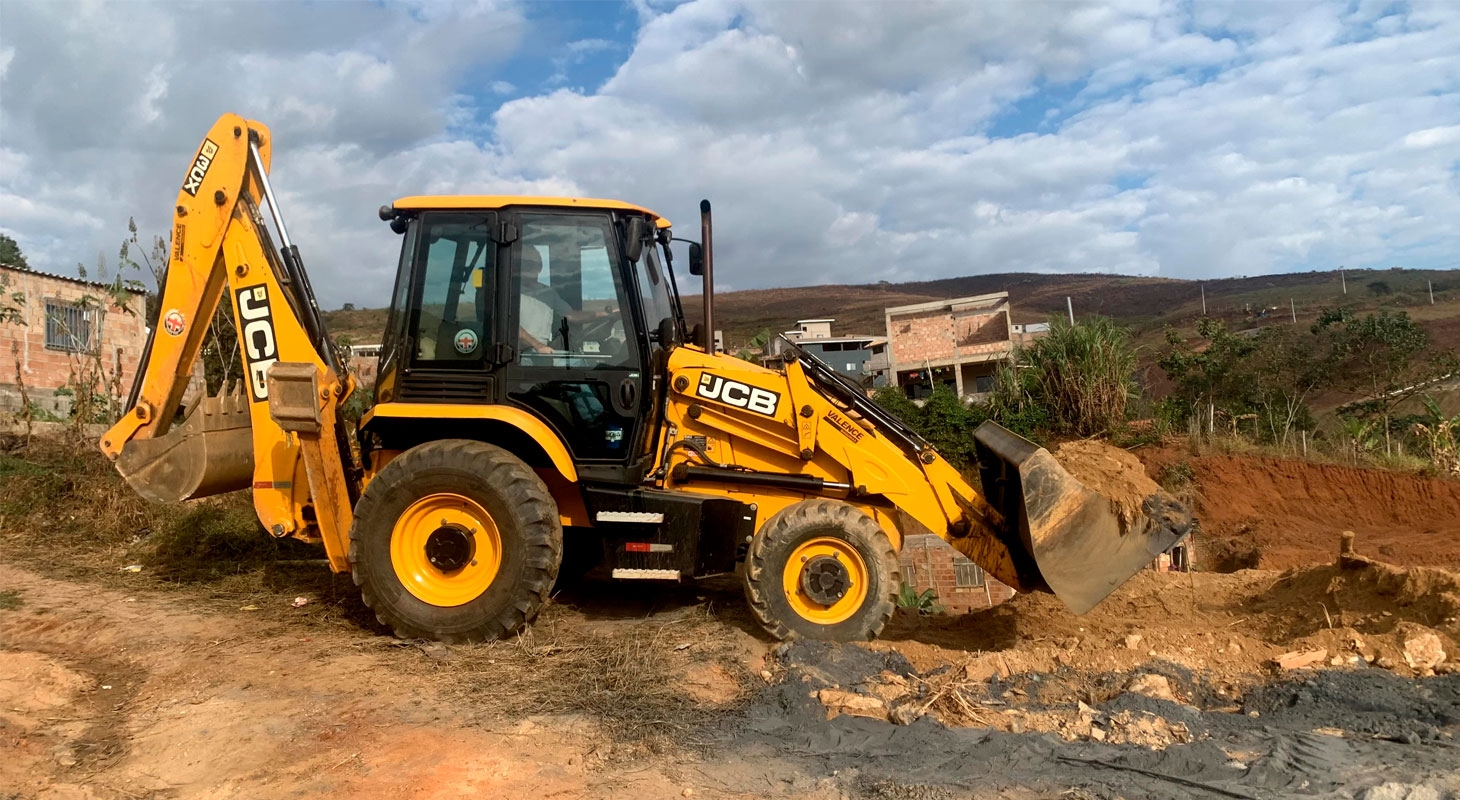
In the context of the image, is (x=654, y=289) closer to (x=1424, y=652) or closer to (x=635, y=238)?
(x=635, y=238)

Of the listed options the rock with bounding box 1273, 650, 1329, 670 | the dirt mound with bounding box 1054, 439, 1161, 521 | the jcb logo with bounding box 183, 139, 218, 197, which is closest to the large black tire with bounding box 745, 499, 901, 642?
the dirt mound with bounding box 1054, 439, 1161, 521

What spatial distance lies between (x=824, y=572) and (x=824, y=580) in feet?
0.15

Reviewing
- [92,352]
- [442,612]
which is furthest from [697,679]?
[92,352]

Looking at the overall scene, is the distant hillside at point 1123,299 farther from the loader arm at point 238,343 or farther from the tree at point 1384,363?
the loader arm at point 238,343

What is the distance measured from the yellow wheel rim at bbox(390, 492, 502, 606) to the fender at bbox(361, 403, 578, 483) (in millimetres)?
484

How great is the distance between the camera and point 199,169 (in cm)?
611

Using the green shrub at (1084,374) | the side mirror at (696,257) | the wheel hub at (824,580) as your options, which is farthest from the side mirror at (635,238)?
the green shrub at (1084,374)

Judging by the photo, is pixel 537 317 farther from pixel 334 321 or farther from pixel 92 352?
pixel 334 321

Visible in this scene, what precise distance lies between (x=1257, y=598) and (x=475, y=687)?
5.22 meters

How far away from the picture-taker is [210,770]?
3768mm

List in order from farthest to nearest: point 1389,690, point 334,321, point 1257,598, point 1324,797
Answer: point 334,321 → point 1257,598 → point 1389,690 → point 1324,797

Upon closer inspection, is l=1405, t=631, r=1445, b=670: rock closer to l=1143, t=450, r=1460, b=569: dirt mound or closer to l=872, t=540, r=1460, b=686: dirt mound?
l=872, t=540, r=1460, b=686: dirt mound

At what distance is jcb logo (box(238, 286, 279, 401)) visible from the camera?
19.7ft

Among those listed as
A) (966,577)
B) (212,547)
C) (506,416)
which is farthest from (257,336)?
(966,577)
